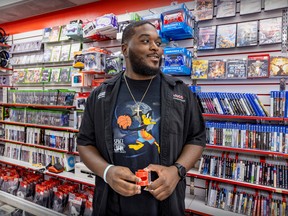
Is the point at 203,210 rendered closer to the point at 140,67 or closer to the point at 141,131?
the point at 141,131

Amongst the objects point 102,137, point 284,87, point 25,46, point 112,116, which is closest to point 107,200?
point 102,137

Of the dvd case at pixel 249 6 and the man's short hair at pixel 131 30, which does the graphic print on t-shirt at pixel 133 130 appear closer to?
the man's short hair at pixel 131 30

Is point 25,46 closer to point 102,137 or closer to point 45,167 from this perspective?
point 45,167

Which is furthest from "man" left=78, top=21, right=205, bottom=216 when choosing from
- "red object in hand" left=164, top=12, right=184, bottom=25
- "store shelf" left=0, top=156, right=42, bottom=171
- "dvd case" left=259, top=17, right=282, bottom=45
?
"store shelf" left=0, top=156, right=42, bottom=171

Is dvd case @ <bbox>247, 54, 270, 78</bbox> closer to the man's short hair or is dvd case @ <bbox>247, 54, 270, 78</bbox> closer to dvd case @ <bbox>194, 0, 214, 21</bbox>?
dvd case @ <bbox>194, 0, 214, 21</bbox>

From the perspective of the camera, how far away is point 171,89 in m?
1.26

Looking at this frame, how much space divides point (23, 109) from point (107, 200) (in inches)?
147

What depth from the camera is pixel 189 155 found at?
1180mm

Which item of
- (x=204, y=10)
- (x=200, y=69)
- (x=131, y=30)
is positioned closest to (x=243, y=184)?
(x=200, y=69)

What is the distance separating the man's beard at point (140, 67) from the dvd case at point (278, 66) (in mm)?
1725

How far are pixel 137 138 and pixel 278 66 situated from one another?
2.00 meters

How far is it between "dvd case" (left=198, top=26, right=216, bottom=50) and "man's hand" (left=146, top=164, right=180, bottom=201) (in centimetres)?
210

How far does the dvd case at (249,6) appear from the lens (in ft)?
8.13

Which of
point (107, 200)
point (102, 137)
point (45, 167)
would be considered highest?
point (102, 137)
